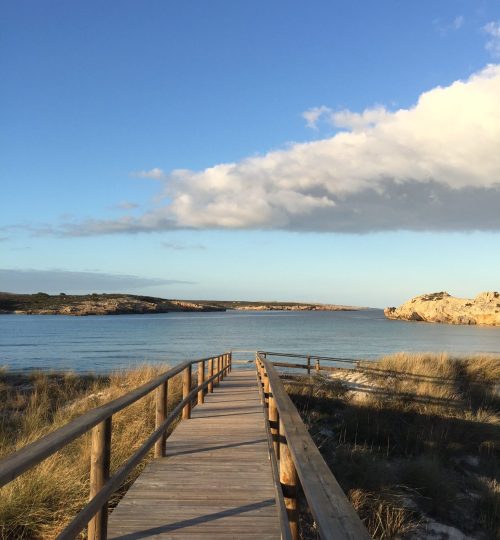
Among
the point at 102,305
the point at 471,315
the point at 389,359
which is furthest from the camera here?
the point at 102,305

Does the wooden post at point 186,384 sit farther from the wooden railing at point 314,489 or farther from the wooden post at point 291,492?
the wooden post at point 291,492

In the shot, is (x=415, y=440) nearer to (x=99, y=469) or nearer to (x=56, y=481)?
(x=56, y=481)

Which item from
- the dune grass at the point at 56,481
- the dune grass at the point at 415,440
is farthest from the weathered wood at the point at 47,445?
→ the dune grass at the point at 415,440

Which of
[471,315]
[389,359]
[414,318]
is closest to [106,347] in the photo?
[389,359]

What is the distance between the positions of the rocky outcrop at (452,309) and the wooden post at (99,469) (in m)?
122

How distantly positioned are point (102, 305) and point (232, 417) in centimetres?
17456

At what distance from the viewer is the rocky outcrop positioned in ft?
382

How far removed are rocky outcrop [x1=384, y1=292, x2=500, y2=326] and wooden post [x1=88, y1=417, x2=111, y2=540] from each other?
122437mm

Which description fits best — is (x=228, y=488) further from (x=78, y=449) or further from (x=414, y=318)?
(x=414, y=318)

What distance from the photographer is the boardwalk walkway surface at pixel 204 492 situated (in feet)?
13.4

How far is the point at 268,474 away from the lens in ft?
18.7

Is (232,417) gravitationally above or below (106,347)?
above

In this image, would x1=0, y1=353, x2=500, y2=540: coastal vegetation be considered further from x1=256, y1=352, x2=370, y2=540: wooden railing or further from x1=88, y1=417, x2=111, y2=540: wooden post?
x1=256, y1=352, x2=370, y2=540: wooden railing

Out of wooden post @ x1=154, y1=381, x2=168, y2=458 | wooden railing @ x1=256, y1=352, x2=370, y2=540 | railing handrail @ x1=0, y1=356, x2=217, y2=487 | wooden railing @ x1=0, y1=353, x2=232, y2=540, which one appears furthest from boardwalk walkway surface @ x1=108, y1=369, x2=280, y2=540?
railing handrail @ x1=0, y1=356, x2=217, y2=487
